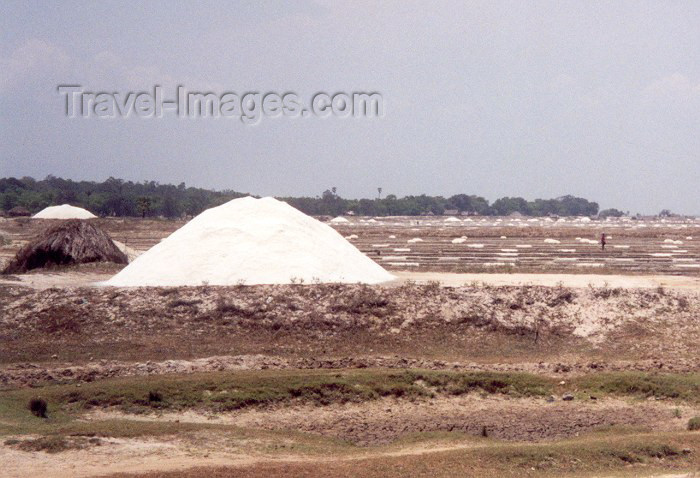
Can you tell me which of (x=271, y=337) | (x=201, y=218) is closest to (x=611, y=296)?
(x=271, y=337)

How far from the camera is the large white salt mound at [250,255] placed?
22297 millimetres

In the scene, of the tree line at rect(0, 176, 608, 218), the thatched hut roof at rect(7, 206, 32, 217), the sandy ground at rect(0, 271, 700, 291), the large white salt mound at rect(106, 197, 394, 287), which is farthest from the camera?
the tree line at rect(0, 176, 608, 218)

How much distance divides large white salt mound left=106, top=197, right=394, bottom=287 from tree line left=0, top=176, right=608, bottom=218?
2921 inches

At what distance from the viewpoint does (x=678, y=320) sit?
67.3ft

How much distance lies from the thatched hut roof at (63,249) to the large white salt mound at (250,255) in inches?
239

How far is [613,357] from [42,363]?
13621 millimetres

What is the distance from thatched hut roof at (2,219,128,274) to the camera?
1138 inches

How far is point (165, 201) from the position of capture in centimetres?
10869

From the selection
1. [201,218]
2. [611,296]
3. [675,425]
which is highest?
[201,218]

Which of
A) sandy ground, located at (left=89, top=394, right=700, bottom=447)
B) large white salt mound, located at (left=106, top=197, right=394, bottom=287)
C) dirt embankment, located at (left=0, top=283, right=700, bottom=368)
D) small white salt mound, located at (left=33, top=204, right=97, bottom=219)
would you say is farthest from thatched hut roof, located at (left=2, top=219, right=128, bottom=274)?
small white salt mound, located at (left=33, top=204, right=97, bottom=219)

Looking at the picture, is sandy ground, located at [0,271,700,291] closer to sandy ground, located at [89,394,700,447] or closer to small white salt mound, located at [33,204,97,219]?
sandy ground, located at [89,394,700,447]

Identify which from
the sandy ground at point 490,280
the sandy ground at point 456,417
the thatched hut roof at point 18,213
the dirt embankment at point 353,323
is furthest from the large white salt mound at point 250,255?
the thatched hut roof at point 18,213

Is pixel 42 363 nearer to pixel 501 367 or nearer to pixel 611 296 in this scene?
pixel 501 367

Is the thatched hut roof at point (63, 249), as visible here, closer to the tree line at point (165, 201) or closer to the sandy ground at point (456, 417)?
the sandy ground at point (456, 417)
